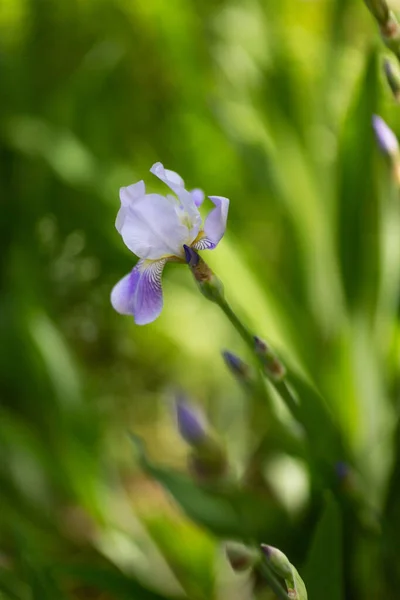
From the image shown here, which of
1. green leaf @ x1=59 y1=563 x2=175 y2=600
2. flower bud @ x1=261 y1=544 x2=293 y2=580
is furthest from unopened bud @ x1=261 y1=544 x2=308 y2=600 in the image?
green leaf @ x1=59 y1=563 x2=175 y2=600


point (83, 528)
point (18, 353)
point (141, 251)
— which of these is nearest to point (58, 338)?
point (18, 353)

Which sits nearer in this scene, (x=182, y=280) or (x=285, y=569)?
(x=285, y=569)

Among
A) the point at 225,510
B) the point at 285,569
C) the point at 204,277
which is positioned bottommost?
the point at 225,510

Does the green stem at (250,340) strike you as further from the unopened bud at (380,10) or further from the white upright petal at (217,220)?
the unopened bud at (380,10)

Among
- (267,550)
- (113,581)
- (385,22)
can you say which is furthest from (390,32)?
(113,581)

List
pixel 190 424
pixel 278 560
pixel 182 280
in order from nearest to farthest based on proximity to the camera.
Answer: pixel 278 560, pixel 190 424, pixel 182 280

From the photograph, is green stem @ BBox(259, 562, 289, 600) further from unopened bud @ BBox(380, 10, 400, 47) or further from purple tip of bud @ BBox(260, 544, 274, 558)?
unopened bud @ BBox(380, 10, 400, 47)

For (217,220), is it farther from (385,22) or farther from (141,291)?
(385,22)
